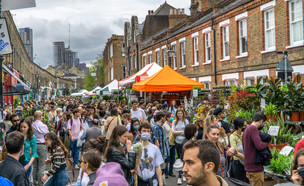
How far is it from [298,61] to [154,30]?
105ft

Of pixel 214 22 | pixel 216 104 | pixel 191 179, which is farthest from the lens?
pixel 214 22

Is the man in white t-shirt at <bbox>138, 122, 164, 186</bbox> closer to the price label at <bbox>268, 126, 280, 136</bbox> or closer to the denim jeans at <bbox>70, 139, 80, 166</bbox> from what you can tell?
the price label at <bbox>268, 126, 280, 136</bbox>

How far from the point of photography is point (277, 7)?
17.1 metres

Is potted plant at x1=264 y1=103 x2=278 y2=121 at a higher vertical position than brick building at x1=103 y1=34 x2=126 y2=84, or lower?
lower

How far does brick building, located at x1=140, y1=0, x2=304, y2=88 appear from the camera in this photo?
1642 cm

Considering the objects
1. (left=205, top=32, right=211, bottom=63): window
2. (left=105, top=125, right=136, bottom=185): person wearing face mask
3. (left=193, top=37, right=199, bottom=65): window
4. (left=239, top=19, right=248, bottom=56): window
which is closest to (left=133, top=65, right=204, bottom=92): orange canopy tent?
(left=239, top=19, right=248, bottom=56): window

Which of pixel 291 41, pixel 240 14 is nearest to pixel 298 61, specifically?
pixel 291 41

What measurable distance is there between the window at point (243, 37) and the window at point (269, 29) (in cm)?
198

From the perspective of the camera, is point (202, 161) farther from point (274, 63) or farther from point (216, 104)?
point (274, 63)

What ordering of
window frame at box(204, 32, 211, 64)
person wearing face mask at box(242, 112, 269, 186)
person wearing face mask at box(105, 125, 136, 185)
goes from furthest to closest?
window frame at box(204, 32, 211, 64), person wearing face mask at box(242, 112, 269, 186), person wearing face mask at box(105, 125, 136, 185)

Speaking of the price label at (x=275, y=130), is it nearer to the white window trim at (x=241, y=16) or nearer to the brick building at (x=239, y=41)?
the brick building at (x=239, y=41)

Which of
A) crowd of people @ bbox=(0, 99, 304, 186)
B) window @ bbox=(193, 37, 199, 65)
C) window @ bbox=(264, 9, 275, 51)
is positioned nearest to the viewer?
crowd of people @ bbox=(0, 99, 304, 186)

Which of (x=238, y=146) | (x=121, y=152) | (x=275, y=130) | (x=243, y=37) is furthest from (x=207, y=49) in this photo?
(x=121, y=152)

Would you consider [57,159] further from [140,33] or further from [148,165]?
[140,33]
